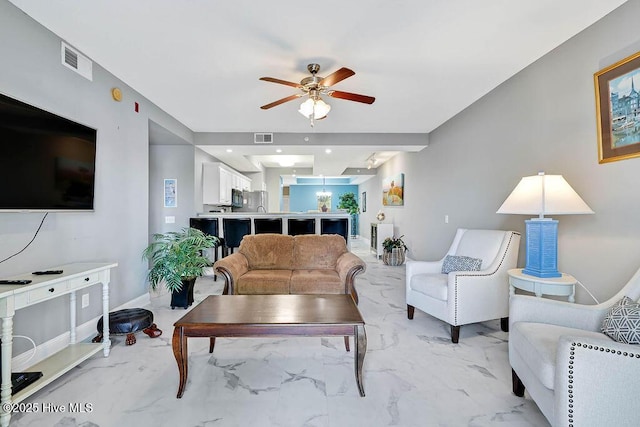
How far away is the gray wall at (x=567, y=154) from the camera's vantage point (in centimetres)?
207

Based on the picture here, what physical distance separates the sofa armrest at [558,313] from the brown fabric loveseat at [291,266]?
146 centimetres

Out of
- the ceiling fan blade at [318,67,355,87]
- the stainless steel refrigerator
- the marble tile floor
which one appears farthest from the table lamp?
the stainless steel refrigerator

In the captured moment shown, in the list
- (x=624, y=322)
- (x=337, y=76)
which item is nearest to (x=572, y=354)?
(x=624, y=322)

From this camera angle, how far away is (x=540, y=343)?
1.48 meters

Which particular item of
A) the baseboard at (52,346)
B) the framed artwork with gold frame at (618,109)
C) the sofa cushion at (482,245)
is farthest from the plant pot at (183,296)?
the framed artwork with gold frame at (618,109)

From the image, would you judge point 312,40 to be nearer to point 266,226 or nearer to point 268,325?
point 268,325

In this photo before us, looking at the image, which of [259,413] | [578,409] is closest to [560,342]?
[578,409]

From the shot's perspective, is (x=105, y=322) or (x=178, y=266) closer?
(x=105, y=322)

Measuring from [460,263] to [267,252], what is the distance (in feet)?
7.17

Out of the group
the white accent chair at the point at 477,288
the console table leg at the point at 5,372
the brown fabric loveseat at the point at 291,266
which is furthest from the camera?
the brown fabric loveseat at the point at 291,266

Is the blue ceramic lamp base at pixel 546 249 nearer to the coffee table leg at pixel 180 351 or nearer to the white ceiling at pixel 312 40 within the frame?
the white ceiling at pixel 312 40

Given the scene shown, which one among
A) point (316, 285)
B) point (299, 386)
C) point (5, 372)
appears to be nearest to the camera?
point (5, 372)

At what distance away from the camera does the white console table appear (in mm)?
1536

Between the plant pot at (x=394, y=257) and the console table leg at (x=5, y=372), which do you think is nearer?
the console table leg at (x=5, y=372)
